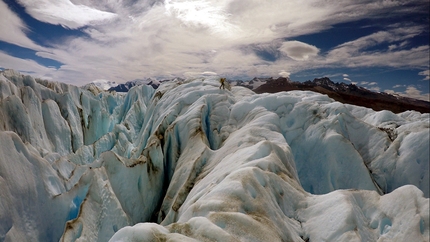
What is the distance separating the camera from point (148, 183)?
41.3 feet

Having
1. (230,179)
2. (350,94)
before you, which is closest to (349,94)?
(350,94)

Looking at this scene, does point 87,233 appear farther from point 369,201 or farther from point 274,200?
point 369,201

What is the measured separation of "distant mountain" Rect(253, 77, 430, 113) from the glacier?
298ft

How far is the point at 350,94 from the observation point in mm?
132500

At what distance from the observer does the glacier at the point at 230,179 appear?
19.3 ft

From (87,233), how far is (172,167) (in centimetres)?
670

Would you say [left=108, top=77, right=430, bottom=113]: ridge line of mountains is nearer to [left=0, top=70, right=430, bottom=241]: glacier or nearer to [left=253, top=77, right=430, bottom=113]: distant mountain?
[left=253, top=77, right=430, bottom=113]: distant mountain

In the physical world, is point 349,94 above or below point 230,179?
below

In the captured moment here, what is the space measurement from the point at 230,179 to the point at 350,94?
148 meters

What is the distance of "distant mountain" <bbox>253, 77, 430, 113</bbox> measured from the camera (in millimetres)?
101656

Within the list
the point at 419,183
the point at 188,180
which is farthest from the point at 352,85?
the point at 188,180

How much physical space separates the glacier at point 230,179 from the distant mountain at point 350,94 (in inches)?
3577

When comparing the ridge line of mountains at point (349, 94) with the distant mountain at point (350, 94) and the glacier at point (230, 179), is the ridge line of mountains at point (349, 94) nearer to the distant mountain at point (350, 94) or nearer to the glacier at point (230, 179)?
the distant mountain at point (350, 94)

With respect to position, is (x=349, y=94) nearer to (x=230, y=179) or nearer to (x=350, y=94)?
(x=350, y=94)
